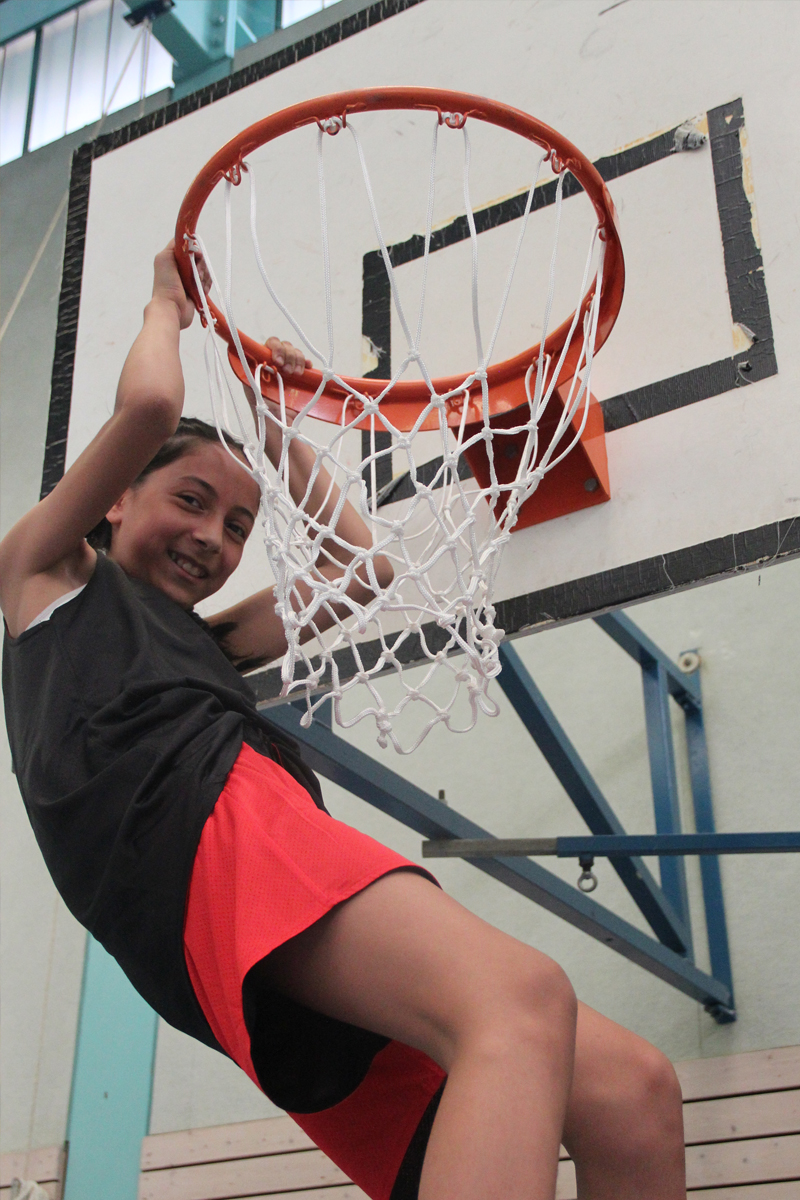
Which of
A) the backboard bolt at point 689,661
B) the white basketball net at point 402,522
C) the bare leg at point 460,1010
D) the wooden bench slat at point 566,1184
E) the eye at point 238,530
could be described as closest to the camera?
the bare leg at point 460,1010

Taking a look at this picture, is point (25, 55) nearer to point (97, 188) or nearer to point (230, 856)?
point (97, 188)

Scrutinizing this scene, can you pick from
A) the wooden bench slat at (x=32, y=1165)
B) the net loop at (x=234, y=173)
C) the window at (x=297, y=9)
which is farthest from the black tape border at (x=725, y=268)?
the window at (x=297, y=9)

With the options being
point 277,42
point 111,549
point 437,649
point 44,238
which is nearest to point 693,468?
point 437,649

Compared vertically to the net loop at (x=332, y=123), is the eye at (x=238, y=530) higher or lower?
lower

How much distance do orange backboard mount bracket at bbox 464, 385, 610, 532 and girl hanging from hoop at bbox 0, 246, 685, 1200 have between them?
58 cm

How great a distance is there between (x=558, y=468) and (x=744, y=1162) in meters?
1.61

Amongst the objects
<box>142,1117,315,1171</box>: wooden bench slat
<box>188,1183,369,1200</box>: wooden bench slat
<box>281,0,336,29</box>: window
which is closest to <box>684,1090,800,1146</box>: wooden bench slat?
<box>188,1183,369,1200</box>: wooden bench slat

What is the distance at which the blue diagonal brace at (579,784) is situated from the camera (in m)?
2.55

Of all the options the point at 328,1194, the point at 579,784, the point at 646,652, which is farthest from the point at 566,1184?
the point at 646,652

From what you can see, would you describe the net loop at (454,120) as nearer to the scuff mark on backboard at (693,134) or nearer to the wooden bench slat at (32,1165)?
the scuff mark on backboard at (693,134)

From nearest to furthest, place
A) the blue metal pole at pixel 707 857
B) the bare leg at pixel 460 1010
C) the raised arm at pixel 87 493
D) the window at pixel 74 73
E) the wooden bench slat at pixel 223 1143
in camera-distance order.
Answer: the bare leg at pixel 460 1010 < the raised arm at pixel 87 493 < the blue metal pole at pixel 707 857 < the wooden bench slat at pixel 223 1143 < the window at pixel 74 73

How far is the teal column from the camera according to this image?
3.41 m

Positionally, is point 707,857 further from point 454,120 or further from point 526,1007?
point 526,1007

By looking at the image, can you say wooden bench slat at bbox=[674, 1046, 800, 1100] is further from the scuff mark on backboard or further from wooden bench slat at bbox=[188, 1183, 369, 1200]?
the scuff mark on backboard
